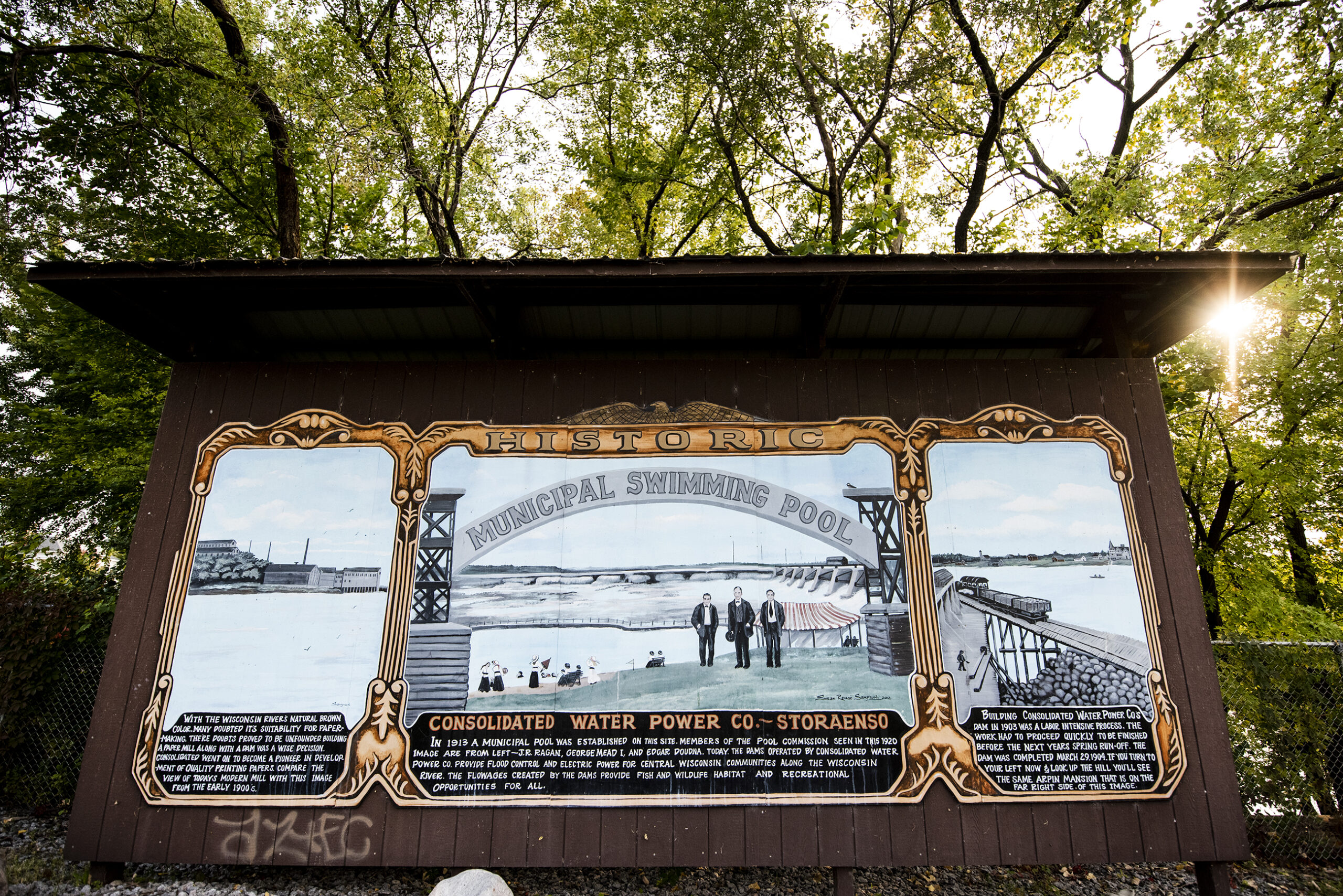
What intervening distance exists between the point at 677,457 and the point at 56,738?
682 centimetres

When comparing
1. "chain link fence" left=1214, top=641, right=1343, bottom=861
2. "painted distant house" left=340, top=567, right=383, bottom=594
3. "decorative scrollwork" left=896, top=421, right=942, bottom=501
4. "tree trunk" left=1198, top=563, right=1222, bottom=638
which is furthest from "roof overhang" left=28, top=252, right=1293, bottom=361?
"tree trunk" left=1198, top=563, right=1222, bottom=638

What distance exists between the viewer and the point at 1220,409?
9.43 m

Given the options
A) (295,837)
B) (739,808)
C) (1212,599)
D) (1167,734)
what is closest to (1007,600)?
(1167,734)

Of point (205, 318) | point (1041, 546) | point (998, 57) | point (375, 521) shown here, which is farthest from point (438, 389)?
point (998, 57)

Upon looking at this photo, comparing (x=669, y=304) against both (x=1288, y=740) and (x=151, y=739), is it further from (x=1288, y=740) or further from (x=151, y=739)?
(x=1288, y=740)

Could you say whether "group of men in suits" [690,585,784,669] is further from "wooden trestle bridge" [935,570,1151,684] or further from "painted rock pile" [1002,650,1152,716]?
"painted rock pile" [1002,650,1152,716]

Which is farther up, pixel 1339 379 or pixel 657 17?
pixel 657 17

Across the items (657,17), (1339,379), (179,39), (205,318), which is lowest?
(205,318)

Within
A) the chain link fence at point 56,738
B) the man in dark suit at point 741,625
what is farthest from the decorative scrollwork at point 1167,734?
the chain link fence at point 56,738

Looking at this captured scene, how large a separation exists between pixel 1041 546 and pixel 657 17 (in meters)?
9.80

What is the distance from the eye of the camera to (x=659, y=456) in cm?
492

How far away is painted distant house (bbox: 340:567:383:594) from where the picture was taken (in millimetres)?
4672

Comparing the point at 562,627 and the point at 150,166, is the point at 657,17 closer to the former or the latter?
the point at 150,166

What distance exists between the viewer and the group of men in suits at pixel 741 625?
4508mm
